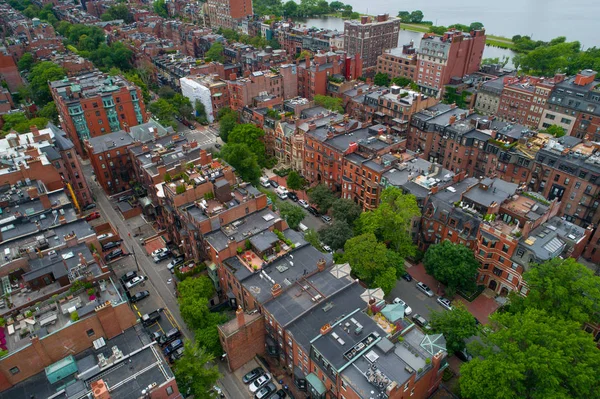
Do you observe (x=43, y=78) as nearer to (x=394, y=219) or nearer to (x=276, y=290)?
(x=276, y=290)

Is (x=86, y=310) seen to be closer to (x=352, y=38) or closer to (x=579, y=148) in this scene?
(x=579, y=148)

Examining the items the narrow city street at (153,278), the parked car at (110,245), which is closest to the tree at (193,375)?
the narrow city street at (153,278)

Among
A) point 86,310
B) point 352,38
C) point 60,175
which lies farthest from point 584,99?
point 60,175

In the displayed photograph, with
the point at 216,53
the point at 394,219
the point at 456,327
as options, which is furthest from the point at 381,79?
the point at 456,327

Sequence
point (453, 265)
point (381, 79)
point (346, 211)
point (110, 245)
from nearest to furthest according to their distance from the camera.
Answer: point (453, 265) → point (346, 211) → point (110, 245) → point (381, 79)

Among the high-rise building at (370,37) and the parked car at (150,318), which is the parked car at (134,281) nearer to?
the parked car at (150,318)

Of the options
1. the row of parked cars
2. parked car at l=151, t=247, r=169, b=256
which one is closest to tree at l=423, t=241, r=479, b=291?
the row of parked cars

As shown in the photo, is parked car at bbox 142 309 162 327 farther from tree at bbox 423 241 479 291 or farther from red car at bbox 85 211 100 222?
tree at bbox 423 241 479 291
